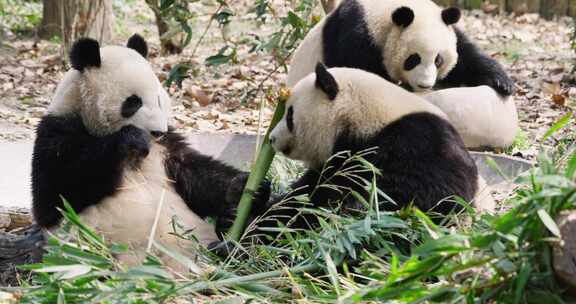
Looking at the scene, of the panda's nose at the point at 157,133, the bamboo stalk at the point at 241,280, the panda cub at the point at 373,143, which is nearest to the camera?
the bamboo stalk at the point at 241,280

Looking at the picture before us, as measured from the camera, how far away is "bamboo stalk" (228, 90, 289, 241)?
3963mm

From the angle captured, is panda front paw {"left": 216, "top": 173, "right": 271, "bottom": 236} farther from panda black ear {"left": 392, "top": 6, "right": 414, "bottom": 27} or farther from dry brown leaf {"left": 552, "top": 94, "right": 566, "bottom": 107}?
dry brown leaf {"left": 552, "top": 94, "right": 566, "bottom": 107}

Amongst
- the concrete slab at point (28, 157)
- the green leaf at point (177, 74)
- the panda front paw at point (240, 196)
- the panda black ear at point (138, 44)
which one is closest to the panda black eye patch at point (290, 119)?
the panda front paw at point (240, 196)

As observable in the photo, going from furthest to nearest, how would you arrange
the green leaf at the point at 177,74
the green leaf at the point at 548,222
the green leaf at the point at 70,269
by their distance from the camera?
the green leaf at the point at 177,74 < the green leaf at the point at 70,269 < the green leaf at the point at 548,222

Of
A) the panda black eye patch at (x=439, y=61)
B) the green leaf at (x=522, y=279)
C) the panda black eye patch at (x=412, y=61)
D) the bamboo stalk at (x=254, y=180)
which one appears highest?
the green leaf at (x=522, y=279)

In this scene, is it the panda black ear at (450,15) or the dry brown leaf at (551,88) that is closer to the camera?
the panda black ear at (450,15)

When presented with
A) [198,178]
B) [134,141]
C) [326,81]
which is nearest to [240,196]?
[198,178]

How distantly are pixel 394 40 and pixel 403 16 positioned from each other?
195mm

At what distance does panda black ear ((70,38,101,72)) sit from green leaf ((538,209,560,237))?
98.4 inches

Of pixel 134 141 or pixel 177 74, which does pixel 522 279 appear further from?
pixel 177 74

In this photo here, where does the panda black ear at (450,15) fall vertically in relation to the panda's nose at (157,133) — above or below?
below

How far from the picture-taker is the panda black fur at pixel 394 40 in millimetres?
5789

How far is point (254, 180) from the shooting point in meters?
4.05

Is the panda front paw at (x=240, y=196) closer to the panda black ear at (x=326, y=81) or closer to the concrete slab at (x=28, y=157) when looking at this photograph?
the panda black ear at (x=326, y=81)
